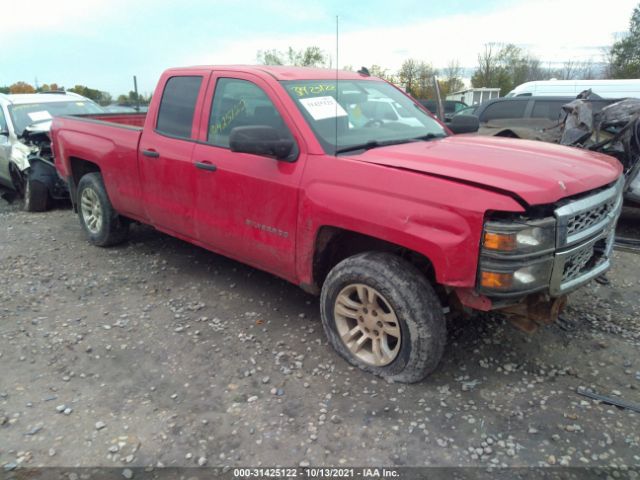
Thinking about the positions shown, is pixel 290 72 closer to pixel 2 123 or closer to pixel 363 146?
pixel 363 146

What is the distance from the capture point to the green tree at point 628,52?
3478 centimetres

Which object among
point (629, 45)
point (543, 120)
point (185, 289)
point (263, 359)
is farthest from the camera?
Answer: point (629, 45)

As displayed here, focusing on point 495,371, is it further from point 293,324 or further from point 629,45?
point 629,45

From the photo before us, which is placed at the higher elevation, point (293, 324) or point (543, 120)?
point (543, 120)

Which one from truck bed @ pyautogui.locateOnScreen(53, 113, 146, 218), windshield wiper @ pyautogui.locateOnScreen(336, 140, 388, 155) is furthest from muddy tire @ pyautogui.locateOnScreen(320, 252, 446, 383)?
truck bed @ pyautogui.locateOnScreen(53, 113, 146, 218)

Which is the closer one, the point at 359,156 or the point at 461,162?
the point at 461,162

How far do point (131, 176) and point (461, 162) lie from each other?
3.14 meters

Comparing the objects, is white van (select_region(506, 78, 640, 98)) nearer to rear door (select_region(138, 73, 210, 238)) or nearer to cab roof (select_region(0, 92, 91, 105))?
rear door (select_region(138, 73, 210, 238))

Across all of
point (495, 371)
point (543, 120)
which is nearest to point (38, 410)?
point (495, 371)

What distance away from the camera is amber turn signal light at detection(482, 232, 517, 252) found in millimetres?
2516

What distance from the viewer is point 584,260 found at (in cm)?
296

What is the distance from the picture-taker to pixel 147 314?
13.5 ft

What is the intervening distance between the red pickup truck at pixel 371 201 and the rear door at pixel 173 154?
0.01 metres

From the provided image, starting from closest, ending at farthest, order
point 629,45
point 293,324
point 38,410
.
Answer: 1. point 38,410
2. point 293,324
3. point 629,45
